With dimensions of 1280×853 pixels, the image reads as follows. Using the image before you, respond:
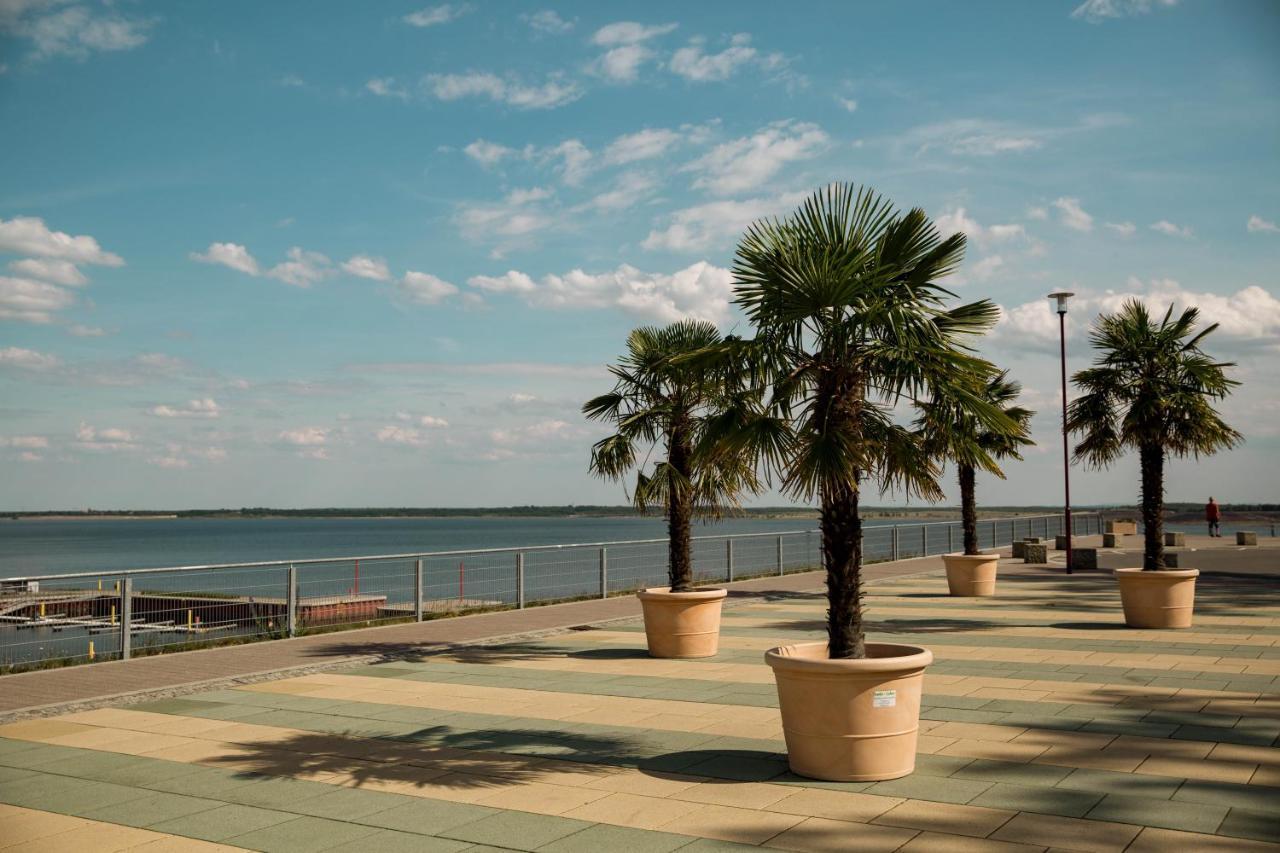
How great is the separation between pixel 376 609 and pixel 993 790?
12.4 meters

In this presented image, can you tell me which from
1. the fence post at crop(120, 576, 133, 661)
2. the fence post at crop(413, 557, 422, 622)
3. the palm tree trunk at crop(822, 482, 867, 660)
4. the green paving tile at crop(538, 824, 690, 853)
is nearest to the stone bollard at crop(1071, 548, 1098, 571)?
the fence post at crop(413, 557, 422, 622)

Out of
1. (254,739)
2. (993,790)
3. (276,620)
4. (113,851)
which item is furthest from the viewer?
(276,620)

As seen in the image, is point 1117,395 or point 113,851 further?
point 1117,395

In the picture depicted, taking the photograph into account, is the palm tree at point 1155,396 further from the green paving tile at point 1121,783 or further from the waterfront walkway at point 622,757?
the green paving tile at point 1121,783

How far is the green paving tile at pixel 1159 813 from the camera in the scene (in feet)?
18.6

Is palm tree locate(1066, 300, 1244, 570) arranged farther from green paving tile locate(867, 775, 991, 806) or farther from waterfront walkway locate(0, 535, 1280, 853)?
green paving tile locate(867, 775, 991, 806)

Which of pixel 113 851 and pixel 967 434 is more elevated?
pixel 967 434

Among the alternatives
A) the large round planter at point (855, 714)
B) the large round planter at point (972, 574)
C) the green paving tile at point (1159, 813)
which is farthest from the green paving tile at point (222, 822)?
the large round planter at point (972, 574)

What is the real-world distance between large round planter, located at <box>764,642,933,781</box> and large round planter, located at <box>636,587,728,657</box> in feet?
19.2

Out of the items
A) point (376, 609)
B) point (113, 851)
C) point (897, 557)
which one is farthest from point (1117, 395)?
point (897, 557)

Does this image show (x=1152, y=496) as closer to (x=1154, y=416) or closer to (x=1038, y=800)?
(x=1154, y=416)

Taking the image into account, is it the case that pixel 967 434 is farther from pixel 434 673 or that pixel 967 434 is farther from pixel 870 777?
pixel 434 673

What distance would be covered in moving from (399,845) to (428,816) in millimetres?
551

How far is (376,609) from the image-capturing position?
55.6ft
